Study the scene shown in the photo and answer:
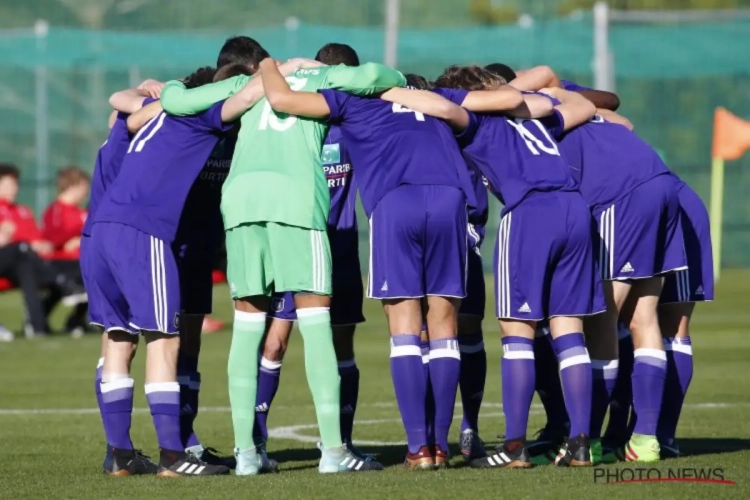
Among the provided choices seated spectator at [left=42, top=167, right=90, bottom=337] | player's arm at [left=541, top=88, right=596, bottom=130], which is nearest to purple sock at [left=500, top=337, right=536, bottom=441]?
player's arm at [left=541, top=88, right=596, bottom=130]

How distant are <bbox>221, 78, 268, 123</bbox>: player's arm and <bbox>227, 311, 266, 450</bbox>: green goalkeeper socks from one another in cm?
103

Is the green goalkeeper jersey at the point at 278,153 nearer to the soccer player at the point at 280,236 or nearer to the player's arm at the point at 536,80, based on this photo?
the soccer player at the point at 280,236

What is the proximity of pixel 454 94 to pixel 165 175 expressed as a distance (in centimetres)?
158

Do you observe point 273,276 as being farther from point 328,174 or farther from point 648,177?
point 648,177

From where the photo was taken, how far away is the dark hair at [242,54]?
8.07 meters

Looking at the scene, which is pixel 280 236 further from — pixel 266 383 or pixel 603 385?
pixel 603 385

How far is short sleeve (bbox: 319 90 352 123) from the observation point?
7.46 m

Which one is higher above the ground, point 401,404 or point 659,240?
point 659,240

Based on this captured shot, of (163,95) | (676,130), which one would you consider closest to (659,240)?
(163,95)

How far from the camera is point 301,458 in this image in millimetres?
8438

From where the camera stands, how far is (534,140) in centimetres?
769

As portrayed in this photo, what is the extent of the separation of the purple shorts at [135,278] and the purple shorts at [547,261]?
5.58ft

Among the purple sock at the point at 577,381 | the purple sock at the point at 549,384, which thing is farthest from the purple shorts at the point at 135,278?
the purple sock at the point at 549,384

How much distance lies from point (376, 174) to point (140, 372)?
7278 millimetres
